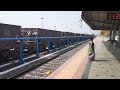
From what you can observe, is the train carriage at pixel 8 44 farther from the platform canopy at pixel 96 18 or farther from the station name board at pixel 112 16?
the platform canopy at pixel 96 18

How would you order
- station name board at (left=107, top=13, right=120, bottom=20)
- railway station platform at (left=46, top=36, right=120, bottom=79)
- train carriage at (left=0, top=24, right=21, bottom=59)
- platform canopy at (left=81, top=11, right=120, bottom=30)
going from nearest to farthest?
railway station platform at (left=46, top=36, right=120, bottom=79) < train carriage at (left=0, top=24, right=21, bottom=59) < station name board at (left=107, top=13, right=120, bottom=20) < platform canopy at (left=81, top=11, right=120, bottom=30)

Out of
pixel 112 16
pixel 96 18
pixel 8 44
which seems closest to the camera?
pixel 8 44

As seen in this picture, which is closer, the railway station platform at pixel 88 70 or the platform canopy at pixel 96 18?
the railway station platform at pixel 88 70

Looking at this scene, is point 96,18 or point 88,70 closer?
point 88,70

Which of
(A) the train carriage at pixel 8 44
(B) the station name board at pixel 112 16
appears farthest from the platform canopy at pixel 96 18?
(A) the train carriage at pixel 8 44

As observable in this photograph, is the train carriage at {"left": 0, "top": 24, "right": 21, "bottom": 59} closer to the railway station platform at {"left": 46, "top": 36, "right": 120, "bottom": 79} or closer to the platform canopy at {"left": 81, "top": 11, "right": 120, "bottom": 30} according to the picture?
the railway station platform at {"left": 46, "top": 36, "right": 120, "bottom": 79}

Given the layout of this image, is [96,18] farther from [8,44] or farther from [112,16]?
[8,44]

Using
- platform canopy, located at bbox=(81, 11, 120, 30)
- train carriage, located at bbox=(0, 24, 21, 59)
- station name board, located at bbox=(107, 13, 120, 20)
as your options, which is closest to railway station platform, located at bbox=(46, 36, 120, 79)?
train carriage, located at bbox=(0, 24, 21, 59)

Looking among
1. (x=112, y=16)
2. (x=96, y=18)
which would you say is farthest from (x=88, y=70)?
(x=96, y=18)

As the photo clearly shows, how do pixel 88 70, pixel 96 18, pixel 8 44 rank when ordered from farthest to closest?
pixel 96 18 < pixel 8 44 < pixel 88 70
